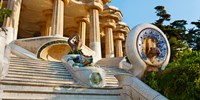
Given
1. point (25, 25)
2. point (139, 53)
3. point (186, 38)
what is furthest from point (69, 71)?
point (25, 25)

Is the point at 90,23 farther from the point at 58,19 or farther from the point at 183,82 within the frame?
the point at 183,82

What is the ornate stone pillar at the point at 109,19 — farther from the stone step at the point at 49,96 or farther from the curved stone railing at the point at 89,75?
the stone step at the point at 49,96

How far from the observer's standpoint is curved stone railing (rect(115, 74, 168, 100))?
20.3ft

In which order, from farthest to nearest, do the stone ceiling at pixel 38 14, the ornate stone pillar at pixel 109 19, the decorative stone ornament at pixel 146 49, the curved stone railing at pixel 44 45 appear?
the ornate stone pillar at pixel 109 19
the stone ceiling at pixel 38 14
the curved stone railing at pixel 44 45
the decorative stone ornament at pixel 146 49

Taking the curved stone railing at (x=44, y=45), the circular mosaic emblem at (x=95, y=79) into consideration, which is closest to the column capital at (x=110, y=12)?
the curved stone railing at (x=44, y=45)

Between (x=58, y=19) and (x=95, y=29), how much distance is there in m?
4.17

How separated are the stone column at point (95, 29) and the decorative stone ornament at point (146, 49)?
1160 cm

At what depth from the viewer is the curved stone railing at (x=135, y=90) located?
618cm

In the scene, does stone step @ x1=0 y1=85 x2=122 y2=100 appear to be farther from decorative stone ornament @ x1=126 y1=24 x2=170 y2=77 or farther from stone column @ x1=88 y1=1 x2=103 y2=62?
stone column @ x1=88 y1=1 x2=103 y2=62

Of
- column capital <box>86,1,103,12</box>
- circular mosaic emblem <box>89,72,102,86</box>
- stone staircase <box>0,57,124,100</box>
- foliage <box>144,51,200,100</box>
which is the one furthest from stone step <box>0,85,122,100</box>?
column capital <box>86,1,103,12</box>

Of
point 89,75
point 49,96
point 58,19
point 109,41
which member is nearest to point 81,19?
point 109,41

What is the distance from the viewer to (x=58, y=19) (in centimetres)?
2008

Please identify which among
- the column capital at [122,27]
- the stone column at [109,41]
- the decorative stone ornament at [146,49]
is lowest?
the decorative stone ornament at [146,49]

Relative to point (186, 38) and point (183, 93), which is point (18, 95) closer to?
point (183, 93)
